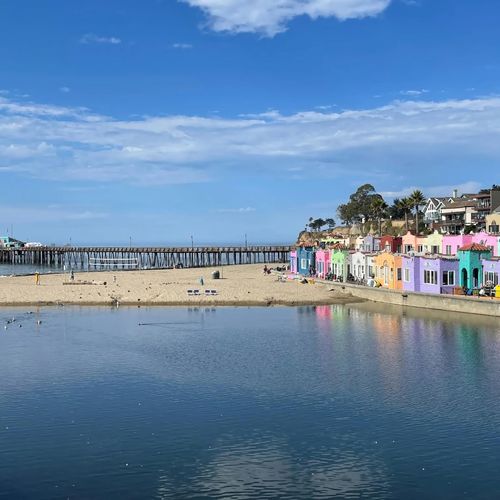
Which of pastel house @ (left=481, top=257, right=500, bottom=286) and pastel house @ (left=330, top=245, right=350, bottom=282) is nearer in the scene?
pastel house @ (left=481, top=257, right=500, bottom=286)

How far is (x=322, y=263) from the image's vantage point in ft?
303

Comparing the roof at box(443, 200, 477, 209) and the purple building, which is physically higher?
the roof at box(443, 200, 477, 209)

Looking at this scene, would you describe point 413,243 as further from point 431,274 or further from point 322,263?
point 322,263

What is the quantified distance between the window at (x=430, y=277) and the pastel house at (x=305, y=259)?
33.3 metres

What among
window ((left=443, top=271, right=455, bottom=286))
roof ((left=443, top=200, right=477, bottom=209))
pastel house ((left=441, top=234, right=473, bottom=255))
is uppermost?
roof ((left=443, top=200, right=477, bottom=209))

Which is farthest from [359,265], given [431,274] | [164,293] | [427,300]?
[164,293]

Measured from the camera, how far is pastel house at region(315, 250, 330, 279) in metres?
89.9

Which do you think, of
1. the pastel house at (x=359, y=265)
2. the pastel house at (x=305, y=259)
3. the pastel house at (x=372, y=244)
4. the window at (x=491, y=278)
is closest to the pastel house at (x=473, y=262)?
the window at (x=491, y=278)

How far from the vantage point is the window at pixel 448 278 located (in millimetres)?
60812

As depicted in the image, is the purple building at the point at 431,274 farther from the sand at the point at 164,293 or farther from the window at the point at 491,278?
the sand at the point at 164,293

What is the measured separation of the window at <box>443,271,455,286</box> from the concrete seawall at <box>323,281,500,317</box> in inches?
97.6

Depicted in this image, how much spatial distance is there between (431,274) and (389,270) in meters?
8.58

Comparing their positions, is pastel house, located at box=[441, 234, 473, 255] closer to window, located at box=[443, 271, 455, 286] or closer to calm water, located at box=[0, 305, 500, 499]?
window, located at box=[443, 271, 455, 286]

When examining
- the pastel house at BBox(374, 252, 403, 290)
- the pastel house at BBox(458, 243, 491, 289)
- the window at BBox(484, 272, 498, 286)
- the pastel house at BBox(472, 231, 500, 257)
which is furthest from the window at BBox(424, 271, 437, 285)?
the pastel house at BBox(472, 231, 500, 257)
